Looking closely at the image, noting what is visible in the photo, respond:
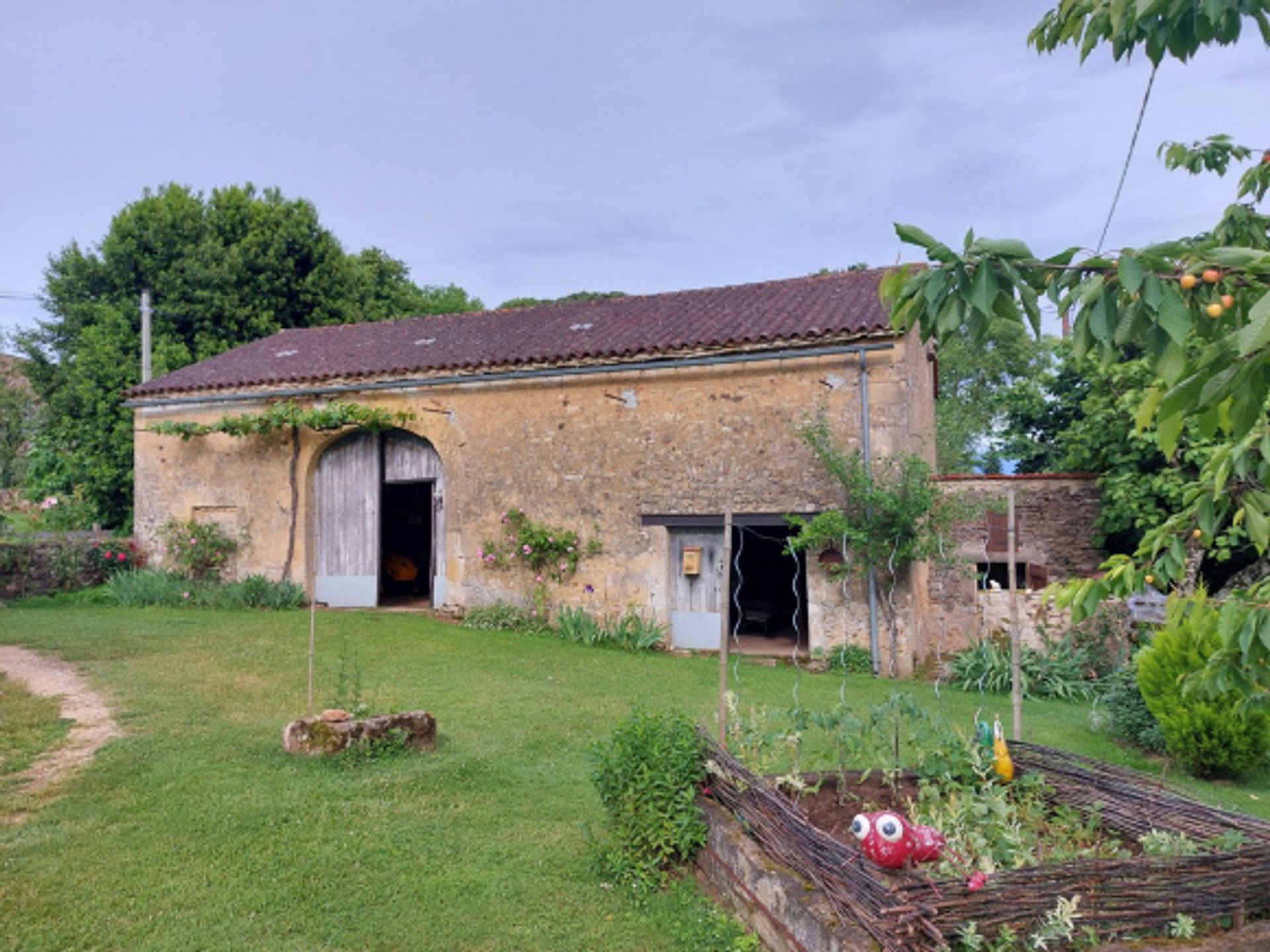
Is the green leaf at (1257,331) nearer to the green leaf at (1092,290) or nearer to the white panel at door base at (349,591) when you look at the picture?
the green leaf at (1092,290)

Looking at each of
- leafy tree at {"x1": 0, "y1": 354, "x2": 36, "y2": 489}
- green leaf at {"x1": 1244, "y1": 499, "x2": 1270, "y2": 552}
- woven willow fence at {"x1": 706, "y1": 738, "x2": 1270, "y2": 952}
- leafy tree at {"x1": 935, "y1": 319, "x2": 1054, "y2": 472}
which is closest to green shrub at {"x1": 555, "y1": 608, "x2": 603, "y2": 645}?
woven willow fence at {"x1": 706, "y1": 738, "x2": 1270, "y2": 952}

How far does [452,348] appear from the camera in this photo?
14.2 meters

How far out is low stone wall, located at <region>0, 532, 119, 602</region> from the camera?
1327 centimetres

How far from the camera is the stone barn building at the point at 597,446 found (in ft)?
35.9

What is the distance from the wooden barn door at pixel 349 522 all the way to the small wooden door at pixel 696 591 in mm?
5541

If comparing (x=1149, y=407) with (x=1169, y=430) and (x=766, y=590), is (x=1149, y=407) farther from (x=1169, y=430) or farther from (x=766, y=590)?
(x=766, y=590)

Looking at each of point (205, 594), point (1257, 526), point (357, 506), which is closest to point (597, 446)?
point (357, 506)

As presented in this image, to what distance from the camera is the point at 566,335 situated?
13.7m

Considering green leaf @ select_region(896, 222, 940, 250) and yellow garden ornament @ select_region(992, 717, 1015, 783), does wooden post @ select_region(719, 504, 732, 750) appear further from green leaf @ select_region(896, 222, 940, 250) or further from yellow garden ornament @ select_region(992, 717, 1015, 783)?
green leaf @ select_region(896, 222, 940, 250)

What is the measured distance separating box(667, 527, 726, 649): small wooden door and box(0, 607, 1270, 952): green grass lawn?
7.92 feet

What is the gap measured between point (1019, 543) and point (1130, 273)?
12067 millimetres

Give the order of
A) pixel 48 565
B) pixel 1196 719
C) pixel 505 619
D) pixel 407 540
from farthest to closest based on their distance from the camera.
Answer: pixel 407 540, pixel 48 565, pixel 505 619, pixel 1196 719

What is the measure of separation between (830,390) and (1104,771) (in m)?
7.33

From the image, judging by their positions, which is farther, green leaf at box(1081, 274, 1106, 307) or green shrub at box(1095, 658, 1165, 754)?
green shrub at box(1095, 658, 1165, 754)
